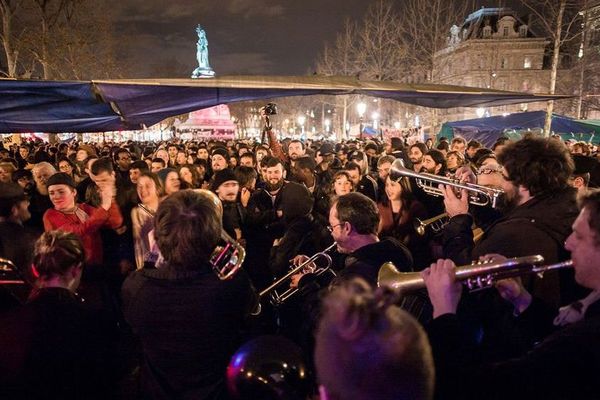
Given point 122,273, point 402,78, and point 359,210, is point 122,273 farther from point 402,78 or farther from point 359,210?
point 402,78

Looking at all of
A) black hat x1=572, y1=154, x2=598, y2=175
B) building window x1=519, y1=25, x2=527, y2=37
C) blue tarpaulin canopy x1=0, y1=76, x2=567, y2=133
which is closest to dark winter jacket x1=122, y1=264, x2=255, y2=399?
blue tarpaulin canopy x1=0, y1=76, x2=567, y2=133

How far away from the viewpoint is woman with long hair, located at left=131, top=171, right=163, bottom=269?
4.55m

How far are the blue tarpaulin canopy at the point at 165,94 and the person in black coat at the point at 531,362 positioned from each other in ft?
9.85

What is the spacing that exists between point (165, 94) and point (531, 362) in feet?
13.0

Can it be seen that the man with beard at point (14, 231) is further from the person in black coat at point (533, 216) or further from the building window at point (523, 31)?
the building window at point (523, 31)

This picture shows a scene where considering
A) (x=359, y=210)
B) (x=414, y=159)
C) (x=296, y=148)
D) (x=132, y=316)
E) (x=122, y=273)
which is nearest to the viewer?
(x=132, y=316)

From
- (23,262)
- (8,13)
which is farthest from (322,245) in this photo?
(8,13)

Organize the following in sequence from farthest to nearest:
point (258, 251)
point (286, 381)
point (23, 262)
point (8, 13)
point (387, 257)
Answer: point (8, 13)
point (258, 251)
point (23, 262)
point (387, 257)
point (286, 381)

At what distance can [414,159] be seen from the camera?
844 centimetres

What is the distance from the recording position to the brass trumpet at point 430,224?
5.23m

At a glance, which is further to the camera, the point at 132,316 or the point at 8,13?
the point at 8,13

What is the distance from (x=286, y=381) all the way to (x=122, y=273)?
371 centimetres

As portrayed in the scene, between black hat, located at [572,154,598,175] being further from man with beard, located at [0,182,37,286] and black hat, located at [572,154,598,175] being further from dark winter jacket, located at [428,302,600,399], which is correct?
man with beard, located at [0,182,37,286]

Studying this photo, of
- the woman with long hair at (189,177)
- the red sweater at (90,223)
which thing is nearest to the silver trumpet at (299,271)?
the red sweater at (90,223)
